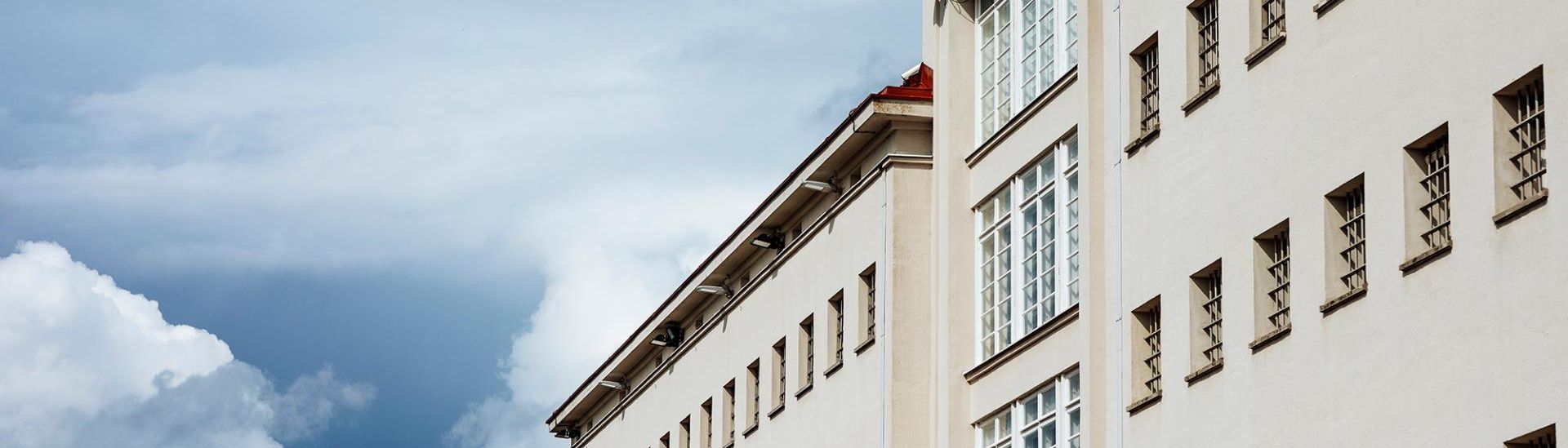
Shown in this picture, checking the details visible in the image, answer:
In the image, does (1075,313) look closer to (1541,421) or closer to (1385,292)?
(1385,292)

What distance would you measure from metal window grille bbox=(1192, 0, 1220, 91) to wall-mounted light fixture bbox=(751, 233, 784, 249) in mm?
17570

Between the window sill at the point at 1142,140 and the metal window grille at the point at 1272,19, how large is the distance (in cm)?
249

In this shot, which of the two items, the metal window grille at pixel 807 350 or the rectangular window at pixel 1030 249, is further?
the metal window grille at pixel 807 350

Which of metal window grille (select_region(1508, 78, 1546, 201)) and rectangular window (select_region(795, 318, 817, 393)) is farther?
rectangular window (select_region(795, 318, 817, 393))

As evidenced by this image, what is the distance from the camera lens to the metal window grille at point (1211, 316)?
108ft

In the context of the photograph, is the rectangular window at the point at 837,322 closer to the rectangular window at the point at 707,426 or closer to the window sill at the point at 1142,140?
the rectangular window at the point at 707,426

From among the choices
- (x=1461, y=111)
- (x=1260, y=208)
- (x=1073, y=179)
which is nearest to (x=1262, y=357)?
(x=1260, y=208)

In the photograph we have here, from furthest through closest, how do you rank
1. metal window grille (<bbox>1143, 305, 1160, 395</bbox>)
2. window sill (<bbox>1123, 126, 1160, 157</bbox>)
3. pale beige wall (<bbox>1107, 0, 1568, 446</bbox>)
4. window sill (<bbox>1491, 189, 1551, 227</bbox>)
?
1. window sill (<bbox>1123, 126, 1160, 157</bbox>)
2. metal window grille (<bbox>1143, 305, 1160, 395</bbox>)
3. pale beige wall (<bbox>1107, 0, 1568, 446</bbox>)
4. window sill (<bbox>1491, 189, 1551, 227</bbox>)

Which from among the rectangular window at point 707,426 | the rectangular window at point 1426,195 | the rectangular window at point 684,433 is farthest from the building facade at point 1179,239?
the rectangular window at point 684,433

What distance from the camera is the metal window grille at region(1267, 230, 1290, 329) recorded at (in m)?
31.4

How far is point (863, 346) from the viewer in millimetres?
45531

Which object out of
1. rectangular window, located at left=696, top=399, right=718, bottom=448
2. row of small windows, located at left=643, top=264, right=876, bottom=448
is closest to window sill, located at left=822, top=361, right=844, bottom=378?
row of small windows, located at left=643, top=264, right=876, bottom=448

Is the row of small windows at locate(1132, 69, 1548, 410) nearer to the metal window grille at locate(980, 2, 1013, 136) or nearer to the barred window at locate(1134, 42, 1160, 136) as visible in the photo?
the barred window at locate(1134, 42, 1160, 136)

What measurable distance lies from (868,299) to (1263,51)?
49.1 ft
